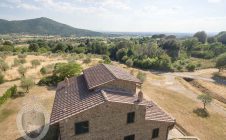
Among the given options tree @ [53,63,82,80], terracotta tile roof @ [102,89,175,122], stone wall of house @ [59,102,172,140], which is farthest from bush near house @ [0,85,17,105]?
terracotta tile roof @ [102,89,175,122]

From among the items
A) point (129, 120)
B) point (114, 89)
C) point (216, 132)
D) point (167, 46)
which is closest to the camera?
point (129, 120)

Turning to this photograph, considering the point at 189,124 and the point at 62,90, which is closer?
the point at 62,90

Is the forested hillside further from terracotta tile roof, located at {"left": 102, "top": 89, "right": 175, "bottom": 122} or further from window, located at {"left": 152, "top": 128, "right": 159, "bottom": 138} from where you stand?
window, located at {"left": 152, "top": 128, "right": 159, "bottom": 138}

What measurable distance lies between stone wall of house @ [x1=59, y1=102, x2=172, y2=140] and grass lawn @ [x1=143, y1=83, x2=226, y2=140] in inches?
536

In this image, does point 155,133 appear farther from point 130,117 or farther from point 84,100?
point 84,100

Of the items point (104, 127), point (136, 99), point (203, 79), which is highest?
point (136, 99)

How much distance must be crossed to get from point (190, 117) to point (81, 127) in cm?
2453

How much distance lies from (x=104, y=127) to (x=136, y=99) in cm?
448

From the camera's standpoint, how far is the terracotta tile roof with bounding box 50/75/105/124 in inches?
805

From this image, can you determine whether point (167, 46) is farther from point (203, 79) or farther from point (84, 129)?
point (84, 129)

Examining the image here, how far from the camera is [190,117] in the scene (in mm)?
38188

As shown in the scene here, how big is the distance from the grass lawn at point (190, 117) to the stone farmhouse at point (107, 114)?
11.5 metres

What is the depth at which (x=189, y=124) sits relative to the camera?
116 ft

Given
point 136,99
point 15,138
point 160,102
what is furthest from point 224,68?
point 15,138
